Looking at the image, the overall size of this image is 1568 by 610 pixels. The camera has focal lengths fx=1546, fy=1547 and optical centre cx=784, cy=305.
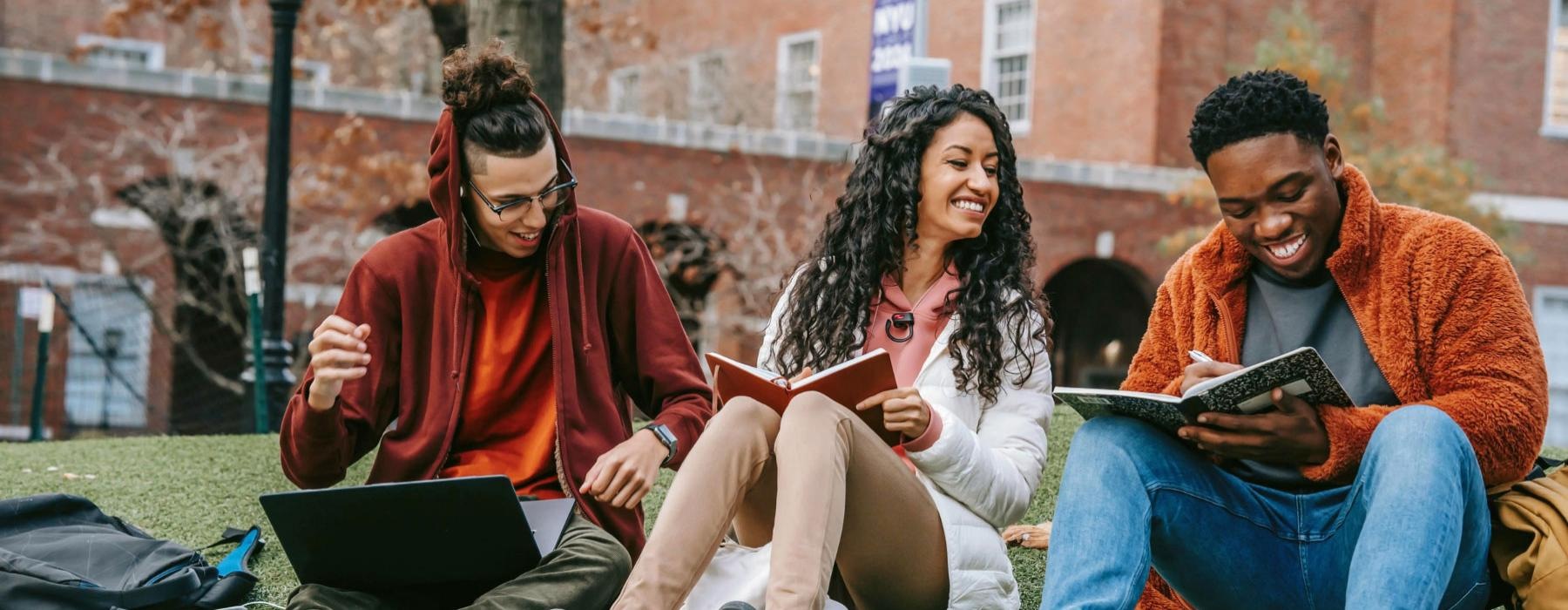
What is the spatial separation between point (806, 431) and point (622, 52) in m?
24.3

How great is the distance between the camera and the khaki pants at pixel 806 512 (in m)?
3.07

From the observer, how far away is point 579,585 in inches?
132

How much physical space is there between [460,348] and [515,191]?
40cm

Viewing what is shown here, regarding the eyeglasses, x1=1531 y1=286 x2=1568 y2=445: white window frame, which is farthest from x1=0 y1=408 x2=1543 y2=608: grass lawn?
x1=1531 y1=286 x2=1568 y2=445: white window frame

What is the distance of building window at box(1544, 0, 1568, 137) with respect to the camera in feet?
65.7

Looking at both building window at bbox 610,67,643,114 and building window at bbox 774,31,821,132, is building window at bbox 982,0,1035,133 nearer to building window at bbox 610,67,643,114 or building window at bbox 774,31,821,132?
building window at bbox 774,31,821,132

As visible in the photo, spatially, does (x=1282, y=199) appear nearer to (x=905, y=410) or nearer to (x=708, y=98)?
(x=905, y=410)

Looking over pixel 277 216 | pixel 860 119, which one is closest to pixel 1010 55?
pixel 860 119

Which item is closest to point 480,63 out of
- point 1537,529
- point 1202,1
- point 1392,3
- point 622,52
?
point 1537,529

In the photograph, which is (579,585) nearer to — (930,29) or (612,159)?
(612,159)

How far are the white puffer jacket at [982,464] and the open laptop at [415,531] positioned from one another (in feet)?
2.80

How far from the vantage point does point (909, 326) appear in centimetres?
393

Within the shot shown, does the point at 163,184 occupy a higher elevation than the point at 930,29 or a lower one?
lower

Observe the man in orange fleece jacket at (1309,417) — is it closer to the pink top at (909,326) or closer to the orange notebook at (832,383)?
the orange notebook at (832,383)
